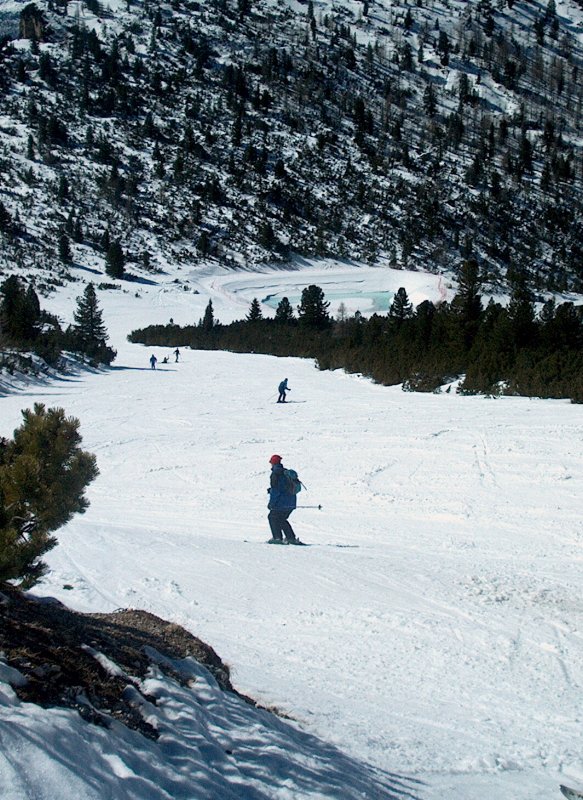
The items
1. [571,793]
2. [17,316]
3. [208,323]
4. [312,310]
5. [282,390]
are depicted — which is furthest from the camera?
[312,310]

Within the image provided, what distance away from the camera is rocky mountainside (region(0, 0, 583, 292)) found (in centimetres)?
9269

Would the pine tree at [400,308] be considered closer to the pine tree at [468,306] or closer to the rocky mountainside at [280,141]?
the pine tree at [468,306]

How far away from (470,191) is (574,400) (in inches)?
3999

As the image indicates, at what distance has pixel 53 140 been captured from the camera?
103 m

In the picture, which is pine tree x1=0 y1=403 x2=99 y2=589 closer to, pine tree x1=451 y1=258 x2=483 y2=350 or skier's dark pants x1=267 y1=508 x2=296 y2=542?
skier's dark pants x1=267 y1=508 x2=296 y2=542

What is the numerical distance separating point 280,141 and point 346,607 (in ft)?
411

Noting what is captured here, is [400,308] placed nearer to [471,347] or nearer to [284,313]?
[471,347]

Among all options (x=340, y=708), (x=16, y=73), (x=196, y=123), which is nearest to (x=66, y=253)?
(x=196, y=123)

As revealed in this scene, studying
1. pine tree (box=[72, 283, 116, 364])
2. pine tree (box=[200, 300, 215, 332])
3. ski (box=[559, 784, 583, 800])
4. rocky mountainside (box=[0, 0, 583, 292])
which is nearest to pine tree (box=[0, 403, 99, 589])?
ski (box=[559, 784, 583, 800])

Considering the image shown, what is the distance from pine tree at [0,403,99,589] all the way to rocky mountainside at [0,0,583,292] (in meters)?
71.2

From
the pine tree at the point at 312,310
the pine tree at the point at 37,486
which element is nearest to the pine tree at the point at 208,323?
the pine tree at the point at 312,310

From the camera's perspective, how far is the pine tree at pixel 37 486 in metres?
3.29

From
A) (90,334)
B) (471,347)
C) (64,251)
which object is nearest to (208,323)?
(90,334)

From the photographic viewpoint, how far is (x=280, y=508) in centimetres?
868
